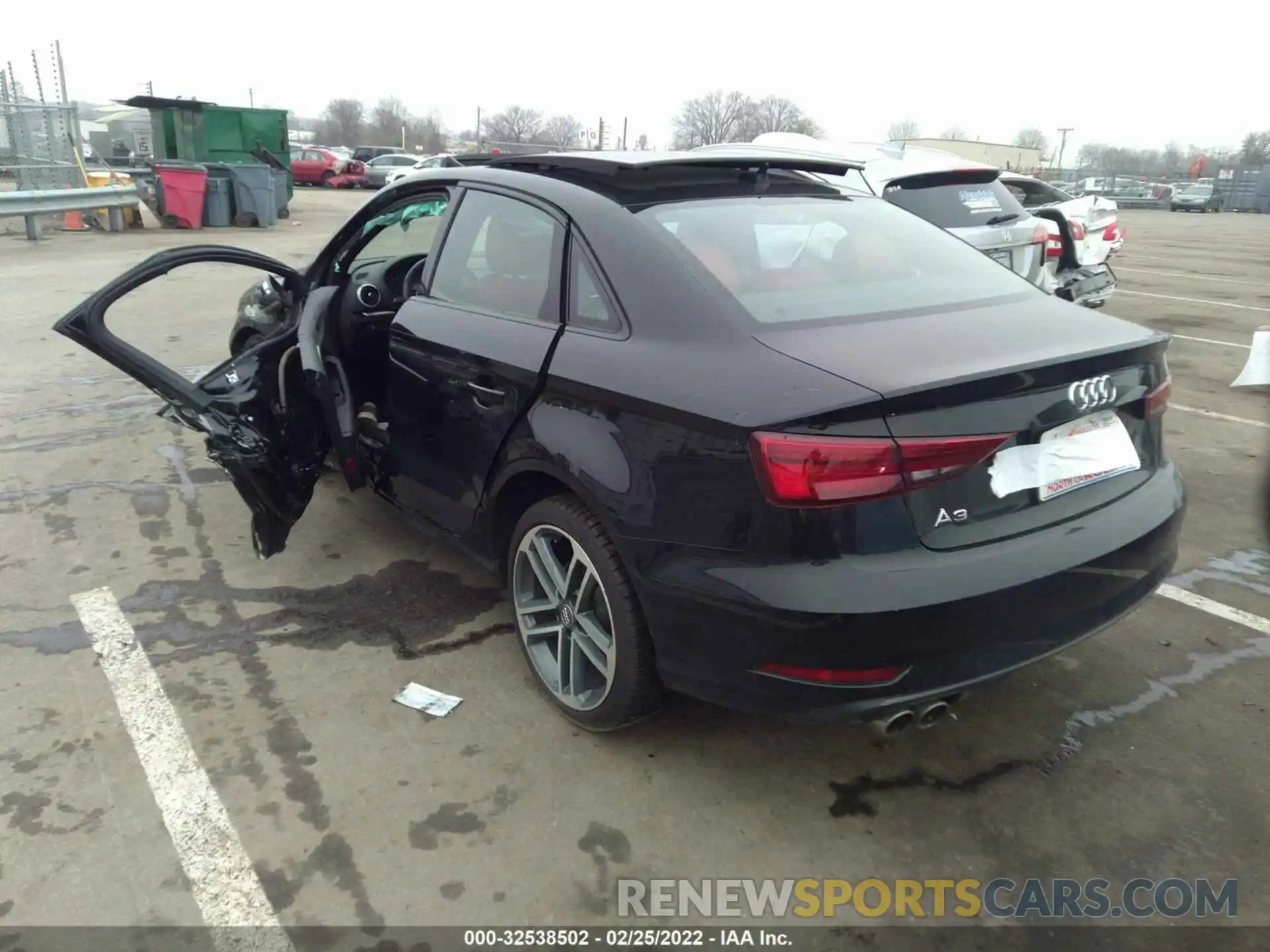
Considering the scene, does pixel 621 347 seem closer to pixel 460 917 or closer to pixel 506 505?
pixel 506 505

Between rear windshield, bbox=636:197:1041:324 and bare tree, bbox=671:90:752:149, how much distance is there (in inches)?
3245

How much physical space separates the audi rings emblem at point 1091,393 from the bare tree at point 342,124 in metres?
93.3

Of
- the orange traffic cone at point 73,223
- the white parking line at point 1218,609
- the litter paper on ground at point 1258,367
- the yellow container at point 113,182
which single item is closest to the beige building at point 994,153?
the yellow container at point 113,182

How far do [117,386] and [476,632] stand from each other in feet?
15.5

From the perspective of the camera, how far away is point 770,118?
8419 centimetres

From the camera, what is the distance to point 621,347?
253 centimetres

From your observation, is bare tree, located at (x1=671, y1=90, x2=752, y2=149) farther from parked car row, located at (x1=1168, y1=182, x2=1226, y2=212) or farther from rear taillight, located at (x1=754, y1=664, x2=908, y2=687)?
rear taillight, located at (x1=754, y1=664, x2=908, y2=687)

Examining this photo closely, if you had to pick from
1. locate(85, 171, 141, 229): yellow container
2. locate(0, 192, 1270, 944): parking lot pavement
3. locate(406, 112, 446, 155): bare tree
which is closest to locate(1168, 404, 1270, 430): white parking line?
locate(0, 192, 1270, 944): parking lot pavement

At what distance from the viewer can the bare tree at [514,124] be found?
292ft

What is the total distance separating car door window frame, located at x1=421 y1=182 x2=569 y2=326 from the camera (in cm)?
286

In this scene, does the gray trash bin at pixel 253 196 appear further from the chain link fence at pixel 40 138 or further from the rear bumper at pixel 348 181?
the rear bumper at pixel 348 181

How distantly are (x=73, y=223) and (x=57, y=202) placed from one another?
11.4ft

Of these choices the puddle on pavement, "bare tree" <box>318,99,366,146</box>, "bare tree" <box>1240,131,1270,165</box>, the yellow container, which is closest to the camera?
the puddle on pavement

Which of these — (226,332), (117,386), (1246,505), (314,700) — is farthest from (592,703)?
(226,332)
